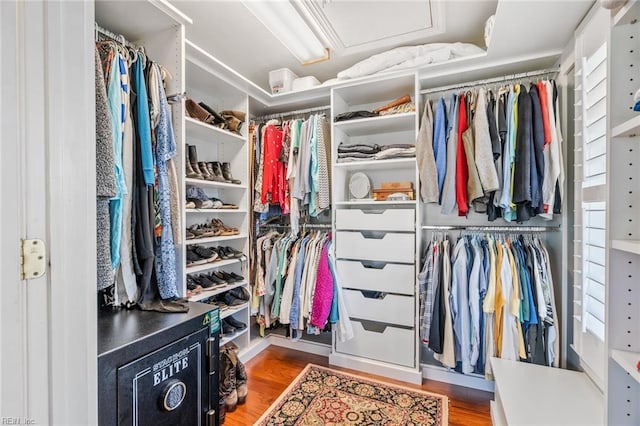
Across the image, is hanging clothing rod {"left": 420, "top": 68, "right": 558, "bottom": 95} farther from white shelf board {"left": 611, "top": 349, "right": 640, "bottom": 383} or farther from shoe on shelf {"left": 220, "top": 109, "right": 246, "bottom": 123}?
white shelf board {"left": 611, "top": 349, "right": 640, "bottom": 383}

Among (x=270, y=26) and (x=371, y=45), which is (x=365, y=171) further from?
(x=270, y=26)

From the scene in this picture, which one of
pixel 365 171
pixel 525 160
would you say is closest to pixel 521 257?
pixel 525 160

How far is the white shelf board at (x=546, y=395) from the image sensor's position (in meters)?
1.23

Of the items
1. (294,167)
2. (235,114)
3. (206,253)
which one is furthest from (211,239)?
(235,114)

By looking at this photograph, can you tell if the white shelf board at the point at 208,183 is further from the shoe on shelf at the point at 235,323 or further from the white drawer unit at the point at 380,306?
the white drawer unit at the point at 380,306

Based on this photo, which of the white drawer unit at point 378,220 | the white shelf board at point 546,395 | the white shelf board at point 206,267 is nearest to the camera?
the white shelf board at point 546,395

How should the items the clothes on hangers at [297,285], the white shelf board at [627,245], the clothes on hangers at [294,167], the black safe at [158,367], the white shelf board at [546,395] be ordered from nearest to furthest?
the white shelf board at [627,245], the black safe at [158,367], the white shelf board at [546,395], the clothes on hangers at [297,285], the clothes on hangers at [294,167]

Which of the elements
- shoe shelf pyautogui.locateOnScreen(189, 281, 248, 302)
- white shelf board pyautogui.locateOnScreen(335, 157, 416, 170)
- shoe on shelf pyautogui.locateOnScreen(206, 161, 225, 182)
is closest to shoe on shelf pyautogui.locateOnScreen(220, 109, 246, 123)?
shoe on shelf pyautogui.locateOnScreen(206, 161, 225, 182)

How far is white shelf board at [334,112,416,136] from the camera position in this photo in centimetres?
203

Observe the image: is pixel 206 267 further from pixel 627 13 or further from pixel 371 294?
pixel 627 13

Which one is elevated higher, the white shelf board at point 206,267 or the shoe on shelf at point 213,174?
the shoe on shelf at point 213,174

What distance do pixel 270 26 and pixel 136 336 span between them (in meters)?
1.75

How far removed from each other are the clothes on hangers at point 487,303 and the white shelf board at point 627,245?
1.10 m

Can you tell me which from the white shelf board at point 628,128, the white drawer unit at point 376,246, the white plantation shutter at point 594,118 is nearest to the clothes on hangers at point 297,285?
the white drawer unit at point 376,246
